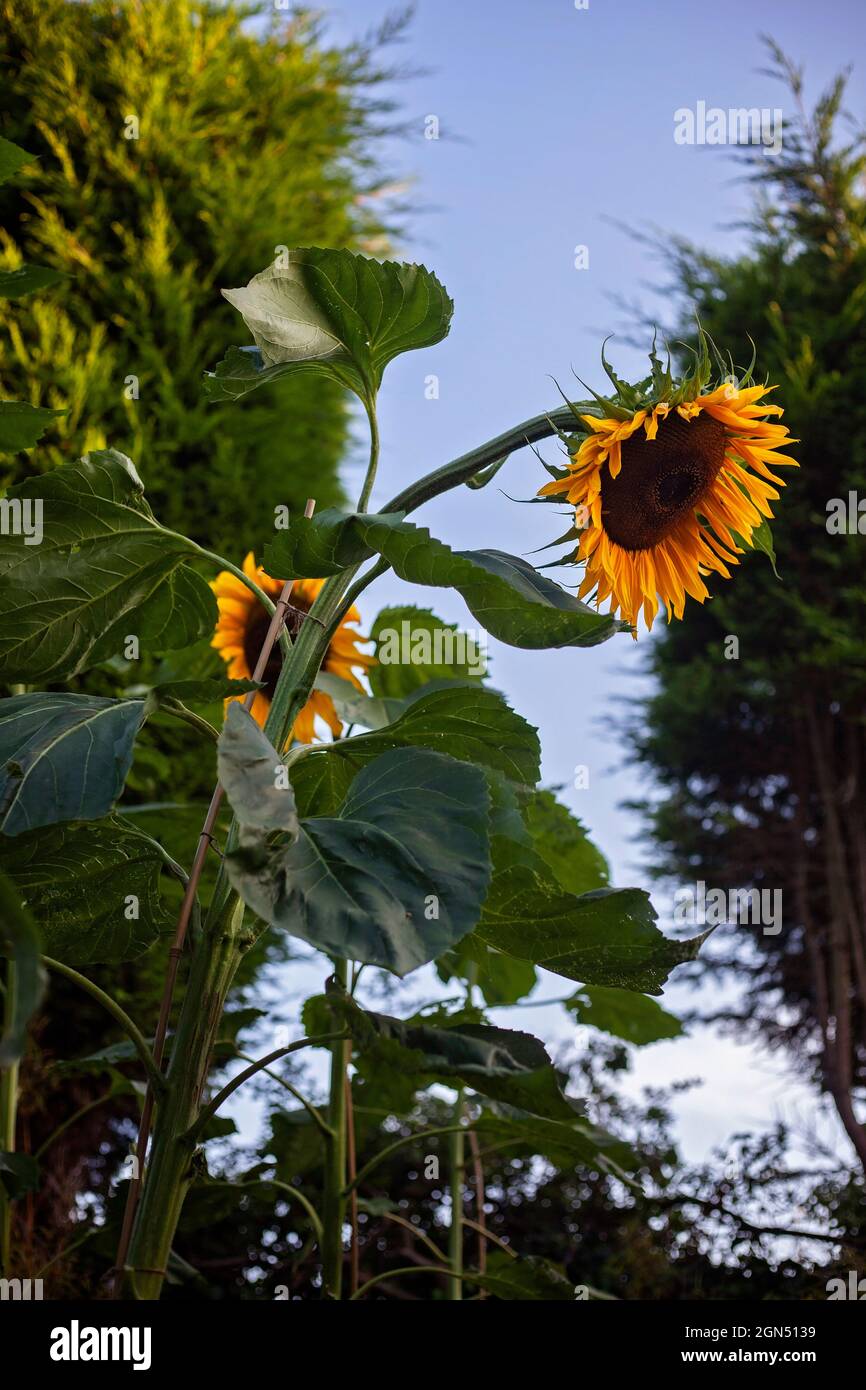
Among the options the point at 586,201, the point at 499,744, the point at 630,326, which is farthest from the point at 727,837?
the point at 499,744

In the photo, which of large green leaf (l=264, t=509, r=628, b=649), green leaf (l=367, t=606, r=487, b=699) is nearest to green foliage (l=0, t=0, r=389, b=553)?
green leaf (l=367, t=606, r=487, b=699)

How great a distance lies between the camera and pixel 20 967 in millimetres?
488

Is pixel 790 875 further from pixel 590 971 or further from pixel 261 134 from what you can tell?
pixel 590 971

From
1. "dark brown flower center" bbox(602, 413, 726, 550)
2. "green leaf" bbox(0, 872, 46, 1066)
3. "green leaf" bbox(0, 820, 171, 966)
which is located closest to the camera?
"green leaf" bbox(0, 872, 46, 1066)

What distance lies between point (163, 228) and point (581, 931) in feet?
10.2

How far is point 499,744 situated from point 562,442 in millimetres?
302

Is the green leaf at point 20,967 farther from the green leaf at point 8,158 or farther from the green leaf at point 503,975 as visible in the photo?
the green leaf at point 503,975

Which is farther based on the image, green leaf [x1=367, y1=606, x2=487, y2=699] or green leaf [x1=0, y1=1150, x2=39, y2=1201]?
green leaf [x1=367, y1=606, x2=487, y2=699]

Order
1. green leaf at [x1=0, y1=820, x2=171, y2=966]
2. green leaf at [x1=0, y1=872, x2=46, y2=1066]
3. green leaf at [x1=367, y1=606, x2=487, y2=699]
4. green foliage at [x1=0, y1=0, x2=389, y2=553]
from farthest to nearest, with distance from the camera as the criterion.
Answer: green foliage at [x1=0, y1=0, x2=389, y2=553] < green leaf at [x1=367, y1=606, x2=487, y2=699] < green leaf at [x1=0, y1=820, x2=171, y2=966] < green leaf at [x1=0, y1=872, x2=46, y2=1066]

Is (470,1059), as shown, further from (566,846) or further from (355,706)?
(566,846)

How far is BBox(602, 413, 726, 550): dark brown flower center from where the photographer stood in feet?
3.72

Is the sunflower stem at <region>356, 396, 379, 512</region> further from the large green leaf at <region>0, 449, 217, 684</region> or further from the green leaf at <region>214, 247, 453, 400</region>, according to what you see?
the large green leaf at <region>0, 449, 217, 684</region>

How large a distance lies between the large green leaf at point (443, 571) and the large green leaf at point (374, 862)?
5.0 inches

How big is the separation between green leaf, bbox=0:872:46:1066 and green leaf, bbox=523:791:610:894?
116cm
